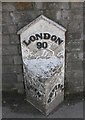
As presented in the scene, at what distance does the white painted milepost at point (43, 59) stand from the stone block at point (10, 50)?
16 cm

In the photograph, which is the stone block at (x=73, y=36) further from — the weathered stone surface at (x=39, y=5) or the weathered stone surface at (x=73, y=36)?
the weathered stone surface at (x=39, y=5)

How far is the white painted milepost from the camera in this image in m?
4.50

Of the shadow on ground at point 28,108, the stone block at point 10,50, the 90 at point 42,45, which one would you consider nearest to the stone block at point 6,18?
the stone block at point 10,50

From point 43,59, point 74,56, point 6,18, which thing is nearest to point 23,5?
point 6,18

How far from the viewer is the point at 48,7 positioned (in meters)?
4.41

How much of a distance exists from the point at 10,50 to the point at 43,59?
573mm

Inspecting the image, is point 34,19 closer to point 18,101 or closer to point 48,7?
point 48,7

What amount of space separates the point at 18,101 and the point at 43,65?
939mm

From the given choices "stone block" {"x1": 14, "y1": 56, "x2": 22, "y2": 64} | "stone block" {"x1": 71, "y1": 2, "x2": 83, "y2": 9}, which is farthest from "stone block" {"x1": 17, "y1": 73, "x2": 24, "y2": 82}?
"stone block" {"x1": 71, "y1": 2, "x2": 83, "y2": 9}

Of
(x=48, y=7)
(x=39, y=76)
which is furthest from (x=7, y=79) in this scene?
(x=48, y=7)

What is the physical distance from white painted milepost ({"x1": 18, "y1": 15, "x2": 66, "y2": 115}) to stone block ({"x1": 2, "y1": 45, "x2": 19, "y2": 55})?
162 millimetres

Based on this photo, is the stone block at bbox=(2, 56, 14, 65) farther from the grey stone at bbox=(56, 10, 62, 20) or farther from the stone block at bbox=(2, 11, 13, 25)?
the grey stone at bbox=(56, 10, 62, 20)

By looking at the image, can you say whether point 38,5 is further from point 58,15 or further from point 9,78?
point 9,78

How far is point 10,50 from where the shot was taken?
15.9 ft
